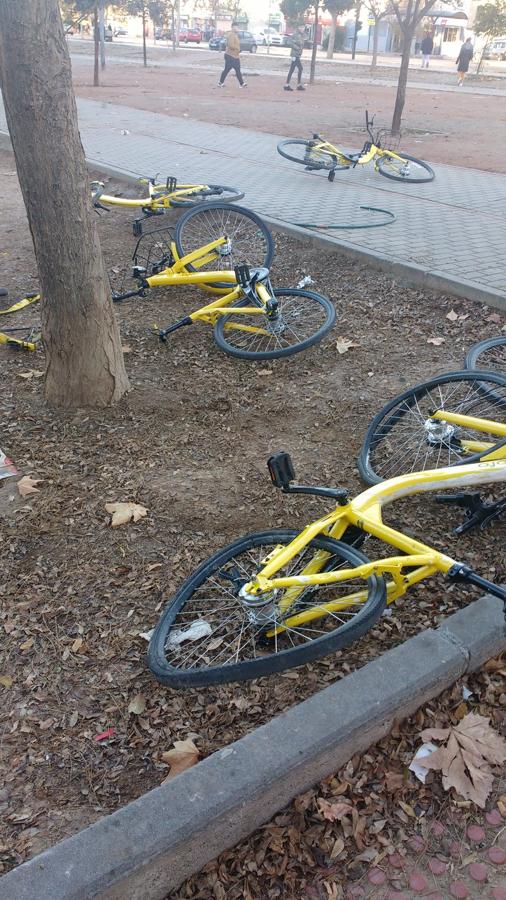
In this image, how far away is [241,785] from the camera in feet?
6.77

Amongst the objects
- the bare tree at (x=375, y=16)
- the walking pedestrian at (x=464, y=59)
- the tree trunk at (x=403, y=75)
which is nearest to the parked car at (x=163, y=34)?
the bare tree at (x=375, y=16)

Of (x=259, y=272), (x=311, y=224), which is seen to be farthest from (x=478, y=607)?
(x=311, y=224)

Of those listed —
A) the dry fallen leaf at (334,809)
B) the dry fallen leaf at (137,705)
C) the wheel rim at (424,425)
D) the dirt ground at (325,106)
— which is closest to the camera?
the dry fallen leaf at (334,809)

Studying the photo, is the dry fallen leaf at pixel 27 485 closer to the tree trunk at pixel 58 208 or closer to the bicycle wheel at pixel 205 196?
the tree trunk at pixel 58 208

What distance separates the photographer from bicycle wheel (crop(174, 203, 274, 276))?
652cm

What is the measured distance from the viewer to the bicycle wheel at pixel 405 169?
10.4 meters

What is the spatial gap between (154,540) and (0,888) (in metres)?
1.72

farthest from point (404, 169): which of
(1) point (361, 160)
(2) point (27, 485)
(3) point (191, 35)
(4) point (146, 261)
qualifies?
(3) point (191, 35)

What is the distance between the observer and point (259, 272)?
5305 millimetres

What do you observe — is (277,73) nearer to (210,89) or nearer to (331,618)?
(210,89)

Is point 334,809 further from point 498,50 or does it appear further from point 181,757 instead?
point 498,50

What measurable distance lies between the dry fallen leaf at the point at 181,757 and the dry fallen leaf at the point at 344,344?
3543 millimetres

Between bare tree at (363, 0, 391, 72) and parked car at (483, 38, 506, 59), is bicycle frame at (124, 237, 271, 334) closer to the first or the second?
bare tree at (363, 0, 391, 72)

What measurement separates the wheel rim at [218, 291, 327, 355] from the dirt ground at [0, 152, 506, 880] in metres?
0.17
